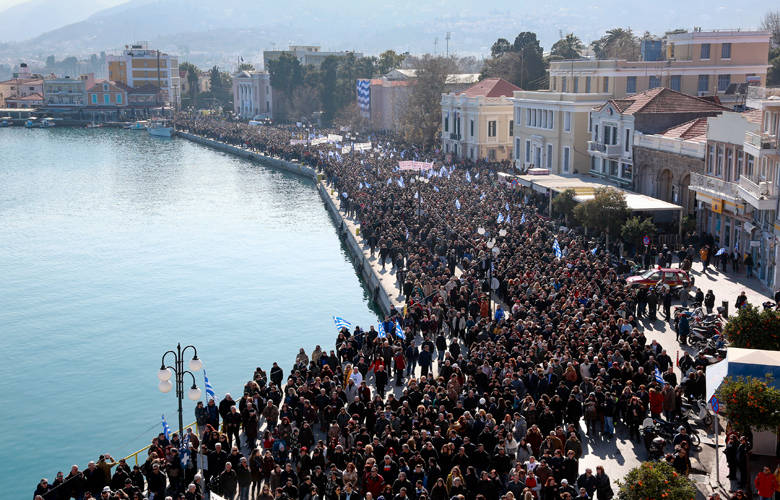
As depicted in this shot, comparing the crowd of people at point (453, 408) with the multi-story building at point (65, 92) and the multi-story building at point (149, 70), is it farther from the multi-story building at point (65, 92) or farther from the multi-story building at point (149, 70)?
the multi-story building at point (149, 70)

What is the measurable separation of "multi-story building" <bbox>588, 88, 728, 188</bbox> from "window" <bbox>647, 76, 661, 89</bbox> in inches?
294

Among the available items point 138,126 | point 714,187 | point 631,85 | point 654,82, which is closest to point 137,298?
point 714,187

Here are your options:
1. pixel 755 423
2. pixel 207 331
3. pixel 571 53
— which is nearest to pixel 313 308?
pixel 207 331

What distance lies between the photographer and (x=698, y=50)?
178ft

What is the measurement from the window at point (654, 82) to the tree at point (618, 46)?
3711cm

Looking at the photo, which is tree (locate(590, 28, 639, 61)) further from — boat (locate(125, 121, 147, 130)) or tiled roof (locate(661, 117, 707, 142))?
boat (locate(125, 121, 147, 130))

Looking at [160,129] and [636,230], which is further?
[160,129]

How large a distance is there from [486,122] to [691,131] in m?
28.0

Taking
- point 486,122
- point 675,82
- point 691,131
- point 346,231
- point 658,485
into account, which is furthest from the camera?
point 486,122

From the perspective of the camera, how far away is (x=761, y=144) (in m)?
28.7

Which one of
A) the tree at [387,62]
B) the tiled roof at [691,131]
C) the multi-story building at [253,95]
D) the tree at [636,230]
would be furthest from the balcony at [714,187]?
the multi-story building at [253,95]

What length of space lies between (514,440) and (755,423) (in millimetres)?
4005

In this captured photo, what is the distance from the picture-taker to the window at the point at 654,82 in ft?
176

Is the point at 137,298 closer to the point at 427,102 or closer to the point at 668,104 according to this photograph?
the point at 668,104
